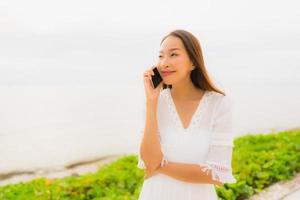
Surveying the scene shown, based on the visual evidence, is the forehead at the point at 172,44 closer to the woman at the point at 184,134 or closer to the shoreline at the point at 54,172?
the woman at the point at 184,134

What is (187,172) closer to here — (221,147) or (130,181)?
(221,147)

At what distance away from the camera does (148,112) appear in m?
2.31

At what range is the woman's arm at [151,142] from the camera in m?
2.26

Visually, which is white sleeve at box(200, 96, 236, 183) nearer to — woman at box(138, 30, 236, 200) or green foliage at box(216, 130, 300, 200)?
woman at box(138, 30, 236, 200)

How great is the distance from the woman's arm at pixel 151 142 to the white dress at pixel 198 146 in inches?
2.2

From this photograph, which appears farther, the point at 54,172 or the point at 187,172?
the point at 54,172

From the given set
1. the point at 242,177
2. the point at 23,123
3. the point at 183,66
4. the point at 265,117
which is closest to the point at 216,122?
the point at 183,66

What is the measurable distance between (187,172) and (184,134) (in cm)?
19

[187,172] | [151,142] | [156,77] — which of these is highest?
[156,77]

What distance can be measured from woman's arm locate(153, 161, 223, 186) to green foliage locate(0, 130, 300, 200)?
103 inches

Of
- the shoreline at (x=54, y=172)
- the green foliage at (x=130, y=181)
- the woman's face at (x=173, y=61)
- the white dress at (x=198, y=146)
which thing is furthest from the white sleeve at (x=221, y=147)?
the shoreline at (x=54, y=172)

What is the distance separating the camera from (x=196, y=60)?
2.39 meters

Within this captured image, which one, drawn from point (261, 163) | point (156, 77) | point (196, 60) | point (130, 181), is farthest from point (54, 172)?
point (196, 60)

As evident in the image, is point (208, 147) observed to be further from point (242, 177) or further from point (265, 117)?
point (265, 117)
